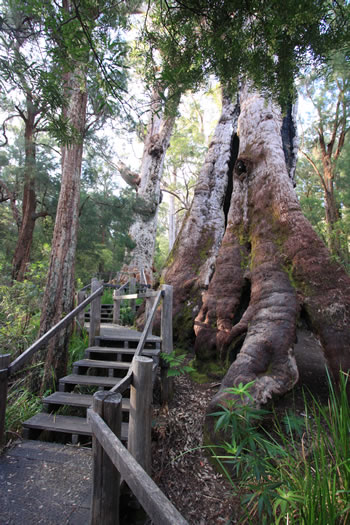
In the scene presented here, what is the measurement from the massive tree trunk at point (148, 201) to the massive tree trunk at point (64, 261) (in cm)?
593

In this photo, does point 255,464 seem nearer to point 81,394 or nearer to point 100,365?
point 81,394

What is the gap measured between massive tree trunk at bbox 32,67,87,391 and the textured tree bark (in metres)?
2.27

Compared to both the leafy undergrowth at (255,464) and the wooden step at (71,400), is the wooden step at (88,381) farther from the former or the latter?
the leafy undergrowth at (255,464)

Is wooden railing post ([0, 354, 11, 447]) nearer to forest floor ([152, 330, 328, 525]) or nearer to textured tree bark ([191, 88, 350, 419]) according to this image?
forest floor ([152, 330, 328, 525])

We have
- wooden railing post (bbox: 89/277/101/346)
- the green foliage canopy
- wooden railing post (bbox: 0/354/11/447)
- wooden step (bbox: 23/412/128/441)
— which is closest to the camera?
the green foliage canopy

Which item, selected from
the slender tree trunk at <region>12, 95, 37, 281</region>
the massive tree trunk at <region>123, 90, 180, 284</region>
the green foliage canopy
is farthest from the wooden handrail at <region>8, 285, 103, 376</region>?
the massive tree trunk at <region>123, 90, 180, 284</region>

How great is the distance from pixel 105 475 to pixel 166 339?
2.57 m

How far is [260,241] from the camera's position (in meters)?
4.62

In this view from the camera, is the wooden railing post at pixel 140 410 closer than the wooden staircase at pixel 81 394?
Result: Yes

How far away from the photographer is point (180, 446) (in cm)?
294

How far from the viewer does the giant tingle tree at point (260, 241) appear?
2094 millimetres

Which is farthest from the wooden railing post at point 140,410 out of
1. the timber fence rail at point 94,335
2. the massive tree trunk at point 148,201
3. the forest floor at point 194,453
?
the massive tree trunk at point 148,201

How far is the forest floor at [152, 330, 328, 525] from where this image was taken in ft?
7.22

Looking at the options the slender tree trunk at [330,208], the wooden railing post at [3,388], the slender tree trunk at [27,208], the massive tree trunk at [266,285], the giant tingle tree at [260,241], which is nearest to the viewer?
the giant tingle tree at [260,241]
